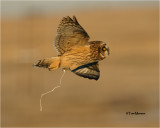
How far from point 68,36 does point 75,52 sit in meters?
0.27

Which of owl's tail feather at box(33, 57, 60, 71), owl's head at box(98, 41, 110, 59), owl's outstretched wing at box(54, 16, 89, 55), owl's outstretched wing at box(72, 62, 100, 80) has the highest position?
owl's outstretched wing at box(54, 16, 89, 55)

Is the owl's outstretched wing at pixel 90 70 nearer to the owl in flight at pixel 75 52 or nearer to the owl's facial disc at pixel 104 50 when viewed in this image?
the owl in flight at pixel 75 52

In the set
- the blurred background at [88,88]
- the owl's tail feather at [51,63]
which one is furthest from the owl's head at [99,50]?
the blurred background at [88,88]

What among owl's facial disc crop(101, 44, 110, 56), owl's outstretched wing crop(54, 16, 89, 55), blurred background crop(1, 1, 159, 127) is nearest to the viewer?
owl's facial disc crop(101, 44, 110, 56)

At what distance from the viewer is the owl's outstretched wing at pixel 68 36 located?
365cm

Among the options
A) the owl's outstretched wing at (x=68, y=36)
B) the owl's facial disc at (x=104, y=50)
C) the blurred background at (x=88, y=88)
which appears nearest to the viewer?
the owl's facial disc at (x=104, y=50)

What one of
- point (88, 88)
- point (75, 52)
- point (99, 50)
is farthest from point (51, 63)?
point (88, 88)

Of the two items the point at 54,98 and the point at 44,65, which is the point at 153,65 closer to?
the point at 54,98

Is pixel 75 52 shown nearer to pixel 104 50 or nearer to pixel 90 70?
pixel 104 50

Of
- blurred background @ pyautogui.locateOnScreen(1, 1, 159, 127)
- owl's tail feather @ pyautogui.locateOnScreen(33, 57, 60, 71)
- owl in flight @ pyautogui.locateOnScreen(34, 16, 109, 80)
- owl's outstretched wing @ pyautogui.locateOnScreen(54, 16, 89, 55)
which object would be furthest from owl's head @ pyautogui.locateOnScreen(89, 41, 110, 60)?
blurred background @ pyautogui.locateOnScreen(1, 1, 159, 127)

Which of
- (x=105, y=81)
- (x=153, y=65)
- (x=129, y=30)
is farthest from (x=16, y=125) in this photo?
A: (x=129, y=30)

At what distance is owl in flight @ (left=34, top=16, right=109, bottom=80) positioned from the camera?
140 inches

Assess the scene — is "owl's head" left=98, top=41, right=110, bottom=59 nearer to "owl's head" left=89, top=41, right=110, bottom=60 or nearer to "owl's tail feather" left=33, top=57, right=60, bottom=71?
"owl's head" left=89, top=41, right=110, bottom=60

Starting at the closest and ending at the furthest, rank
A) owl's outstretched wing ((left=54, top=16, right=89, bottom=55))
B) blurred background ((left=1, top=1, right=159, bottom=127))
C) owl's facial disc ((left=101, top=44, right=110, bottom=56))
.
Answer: owl's facial disc ((left=101, top=44, right=110, bottom=56)) → owl's outstretched wing ((left=54, top=16, right=89, bottom=55)) → blurred background ((left=1, top=1, right=159, bottom=127))
